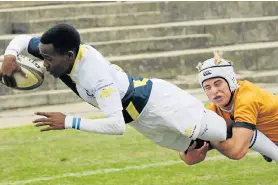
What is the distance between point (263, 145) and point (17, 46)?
7.67 ft

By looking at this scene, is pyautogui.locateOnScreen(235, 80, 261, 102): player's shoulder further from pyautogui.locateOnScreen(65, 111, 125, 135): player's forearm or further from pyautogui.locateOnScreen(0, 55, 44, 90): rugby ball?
pyautogui.locateOnScreen(0, 55, 44, 90): rugby ball

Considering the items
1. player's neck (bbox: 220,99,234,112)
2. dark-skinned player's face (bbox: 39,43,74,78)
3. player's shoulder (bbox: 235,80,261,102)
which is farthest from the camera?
player's neck (bbox: 220,99,234,112)

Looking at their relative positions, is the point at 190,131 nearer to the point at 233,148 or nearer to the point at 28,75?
the point at 233,148

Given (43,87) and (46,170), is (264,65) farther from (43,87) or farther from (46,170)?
(46,170)

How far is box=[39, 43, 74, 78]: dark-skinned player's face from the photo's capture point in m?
7.12

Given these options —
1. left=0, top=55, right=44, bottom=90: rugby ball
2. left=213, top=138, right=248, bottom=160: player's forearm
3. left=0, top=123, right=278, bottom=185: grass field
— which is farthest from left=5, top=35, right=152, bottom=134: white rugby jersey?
left=0, top=123, right=278, bottom=185: grass field

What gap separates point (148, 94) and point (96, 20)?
1088cm

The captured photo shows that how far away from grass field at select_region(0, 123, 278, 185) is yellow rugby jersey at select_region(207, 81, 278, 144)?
1213mm

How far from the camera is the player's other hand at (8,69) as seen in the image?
24.4 ft

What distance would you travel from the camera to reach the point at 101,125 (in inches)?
278

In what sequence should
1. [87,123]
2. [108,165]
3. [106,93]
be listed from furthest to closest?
[108,165]
[87,123]
[106,93]

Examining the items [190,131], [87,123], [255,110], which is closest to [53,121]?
[87,123]

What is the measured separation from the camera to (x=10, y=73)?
294 inches

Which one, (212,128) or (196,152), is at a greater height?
(212,128)
